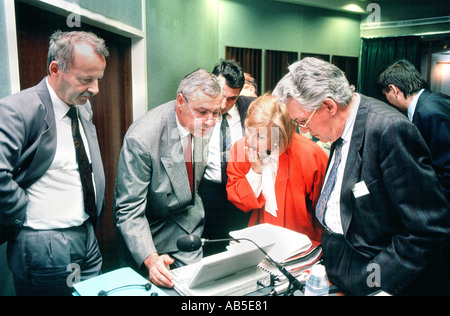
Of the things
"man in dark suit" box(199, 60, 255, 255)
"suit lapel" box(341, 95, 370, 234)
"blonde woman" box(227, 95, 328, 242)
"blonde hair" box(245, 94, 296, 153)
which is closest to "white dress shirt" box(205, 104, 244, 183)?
"man in dark suit" box(199, 60, 255, 255)

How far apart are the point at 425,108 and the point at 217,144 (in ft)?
5.05

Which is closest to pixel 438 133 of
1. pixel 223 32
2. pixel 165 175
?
pixel 165 175

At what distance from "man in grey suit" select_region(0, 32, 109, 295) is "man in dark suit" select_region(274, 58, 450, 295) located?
0.92 meters

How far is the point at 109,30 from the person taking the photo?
2.60 m

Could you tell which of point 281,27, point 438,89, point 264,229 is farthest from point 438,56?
point 264,229

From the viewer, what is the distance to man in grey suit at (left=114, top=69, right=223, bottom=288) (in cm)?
164

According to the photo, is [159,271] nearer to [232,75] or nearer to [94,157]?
[94,157]

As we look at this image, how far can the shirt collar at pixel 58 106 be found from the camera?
1.52 meters

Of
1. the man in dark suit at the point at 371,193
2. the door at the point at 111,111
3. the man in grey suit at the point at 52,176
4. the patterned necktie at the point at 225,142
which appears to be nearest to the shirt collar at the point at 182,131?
the man in grey suit at the point at 52,176

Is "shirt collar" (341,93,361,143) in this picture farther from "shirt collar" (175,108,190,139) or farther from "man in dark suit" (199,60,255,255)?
"man in dark suit" (199,60,255,255)

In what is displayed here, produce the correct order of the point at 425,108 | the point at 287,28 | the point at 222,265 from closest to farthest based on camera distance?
the point at 222,265, the point at 425,108, the point at 287,28

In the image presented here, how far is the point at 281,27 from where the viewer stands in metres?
6.41

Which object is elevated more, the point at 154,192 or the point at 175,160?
the point at 175,160
